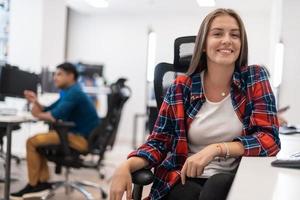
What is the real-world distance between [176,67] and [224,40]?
368mm

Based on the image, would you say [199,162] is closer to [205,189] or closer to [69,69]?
[205,189]

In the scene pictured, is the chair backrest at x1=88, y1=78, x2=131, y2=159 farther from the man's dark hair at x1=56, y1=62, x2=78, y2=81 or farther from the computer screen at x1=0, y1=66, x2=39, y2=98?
the computer screen at x1=0, y1=66, x2=39, y2=98

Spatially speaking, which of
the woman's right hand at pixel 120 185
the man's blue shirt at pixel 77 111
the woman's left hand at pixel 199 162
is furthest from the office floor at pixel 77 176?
the woman's left hand at pixel 199 162

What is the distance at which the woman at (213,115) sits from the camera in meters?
1.23

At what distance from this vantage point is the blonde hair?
1320mm

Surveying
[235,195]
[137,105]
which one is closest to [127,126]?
[137,105]

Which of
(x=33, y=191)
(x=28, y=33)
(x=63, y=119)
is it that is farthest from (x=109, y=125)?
(x=28, y=33)

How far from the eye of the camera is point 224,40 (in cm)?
130

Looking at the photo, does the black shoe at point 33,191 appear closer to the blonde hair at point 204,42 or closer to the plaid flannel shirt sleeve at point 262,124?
the blonde hair at point 204,42

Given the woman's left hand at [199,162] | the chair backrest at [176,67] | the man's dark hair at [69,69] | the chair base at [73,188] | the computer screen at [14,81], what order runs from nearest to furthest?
the woman's left hand at [199,162] → the chair backrest at [176,67] → the chair base at [73,188] → the man's dark hair at [69,69] → the computer screen at [14,81]

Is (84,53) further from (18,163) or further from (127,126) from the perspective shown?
(18,163)

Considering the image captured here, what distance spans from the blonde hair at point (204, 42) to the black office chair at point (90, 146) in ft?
5.46

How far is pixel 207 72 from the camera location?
1.42 m

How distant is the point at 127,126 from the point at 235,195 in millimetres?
6221
